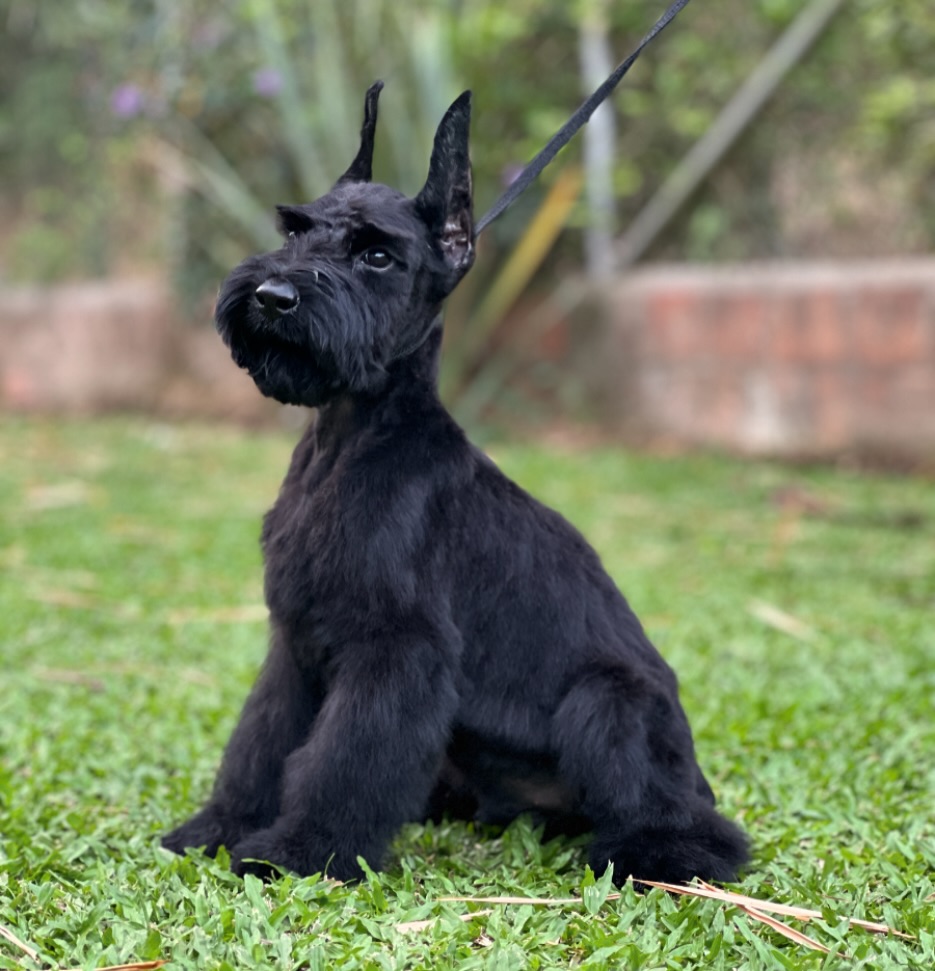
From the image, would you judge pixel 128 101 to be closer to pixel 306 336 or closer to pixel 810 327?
pixel 810 327

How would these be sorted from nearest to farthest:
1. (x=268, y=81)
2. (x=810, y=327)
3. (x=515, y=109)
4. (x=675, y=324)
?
1. (x=810, y=327)
2. (x=675, y=324)
3. (x=268, y=81)
4. (x=515, y=109)

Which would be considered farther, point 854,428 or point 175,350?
point 175,350

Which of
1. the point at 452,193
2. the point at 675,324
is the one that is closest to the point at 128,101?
the point at 675,324

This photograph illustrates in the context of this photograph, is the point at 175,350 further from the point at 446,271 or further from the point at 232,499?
the point at 446,271

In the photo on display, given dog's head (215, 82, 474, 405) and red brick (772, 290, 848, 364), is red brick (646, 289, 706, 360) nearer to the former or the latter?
red brick (772, 290, 848, 364)

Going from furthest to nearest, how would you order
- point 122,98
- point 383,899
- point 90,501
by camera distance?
point 122,98
point 90,501
point 383,899

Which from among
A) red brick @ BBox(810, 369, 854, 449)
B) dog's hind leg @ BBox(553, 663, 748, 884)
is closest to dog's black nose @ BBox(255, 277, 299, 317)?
dog's hind leg @ BBox(553, 663, 748, 884)

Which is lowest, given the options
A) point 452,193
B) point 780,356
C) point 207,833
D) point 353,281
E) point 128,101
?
point 207,833

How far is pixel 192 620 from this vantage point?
5395mm

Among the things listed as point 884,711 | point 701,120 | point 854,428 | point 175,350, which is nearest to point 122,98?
point 175,350

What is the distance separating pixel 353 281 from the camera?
8.47 feet

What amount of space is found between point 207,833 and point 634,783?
0.96m

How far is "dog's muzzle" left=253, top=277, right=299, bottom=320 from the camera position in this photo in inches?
96.5

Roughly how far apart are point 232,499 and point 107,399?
465cm
